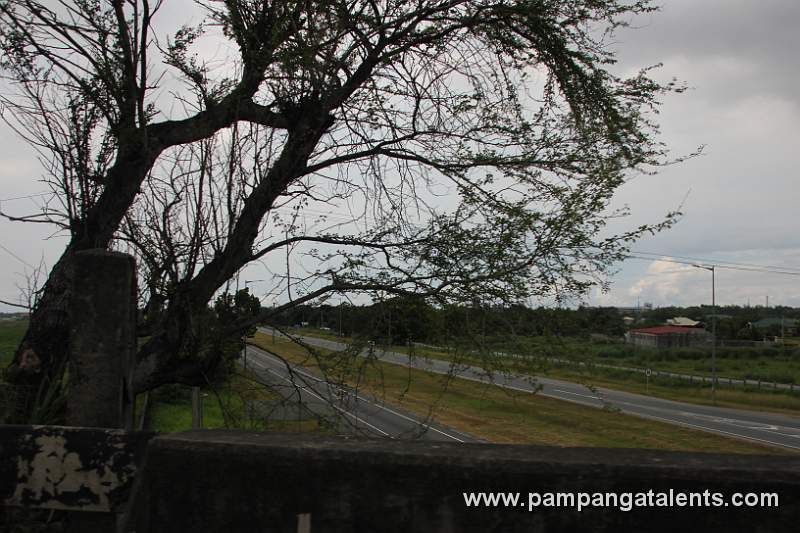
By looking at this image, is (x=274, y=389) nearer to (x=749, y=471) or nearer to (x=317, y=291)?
(x=317, y=291)

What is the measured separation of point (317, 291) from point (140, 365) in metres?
1.66

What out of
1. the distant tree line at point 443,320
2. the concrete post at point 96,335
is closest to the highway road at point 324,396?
the distant tree line at point 443,320

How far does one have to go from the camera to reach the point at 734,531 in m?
2.28

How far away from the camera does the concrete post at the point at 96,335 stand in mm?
3135

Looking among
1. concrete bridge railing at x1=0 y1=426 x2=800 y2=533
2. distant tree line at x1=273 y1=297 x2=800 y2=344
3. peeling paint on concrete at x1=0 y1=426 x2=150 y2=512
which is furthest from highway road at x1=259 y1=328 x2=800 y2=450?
peeling paint on concrete at x1=0 y1=426 x2=150 y2=512

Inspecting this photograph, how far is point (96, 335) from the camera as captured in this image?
315 cm

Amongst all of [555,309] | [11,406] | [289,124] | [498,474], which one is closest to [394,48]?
[289,124]

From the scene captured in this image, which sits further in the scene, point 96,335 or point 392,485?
point 96,335

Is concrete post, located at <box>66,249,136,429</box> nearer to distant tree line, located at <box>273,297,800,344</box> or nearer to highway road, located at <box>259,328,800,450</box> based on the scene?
distant tree line, located at <box>273,297,800,344</box>

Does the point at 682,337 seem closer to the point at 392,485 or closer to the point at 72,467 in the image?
the point at 392,485

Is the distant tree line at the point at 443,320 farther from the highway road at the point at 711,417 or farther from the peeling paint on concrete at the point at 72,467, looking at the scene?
the highway road at the point at 711,417

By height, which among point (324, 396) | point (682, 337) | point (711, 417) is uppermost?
point (324, 396)

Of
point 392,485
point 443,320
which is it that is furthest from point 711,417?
point 392,485

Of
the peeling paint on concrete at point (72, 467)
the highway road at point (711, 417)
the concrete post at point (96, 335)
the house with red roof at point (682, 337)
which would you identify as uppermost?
the concrete post at point (96, 335)
